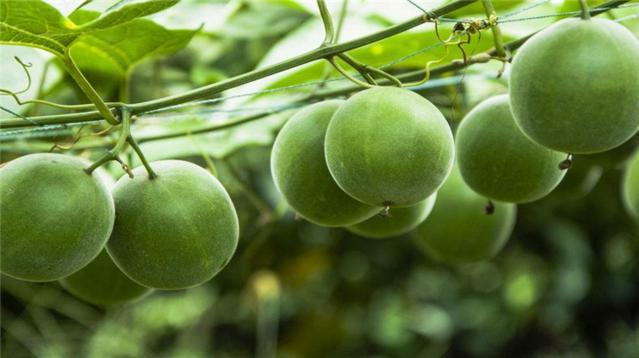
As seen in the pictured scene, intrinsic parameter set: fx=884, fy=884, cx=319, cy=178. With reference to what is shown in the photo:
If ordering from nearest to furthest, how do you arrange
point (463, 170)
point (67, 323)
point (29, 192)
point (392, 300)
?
point (29, 192) → point (463, 170) → point (67, 323) → point (392, 300)

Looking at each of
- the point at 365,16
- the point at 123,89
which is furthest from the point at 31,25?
the point at 365,16

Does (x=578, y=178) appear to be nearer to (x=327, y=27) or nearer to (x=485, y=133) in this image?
(x=485, y=133)

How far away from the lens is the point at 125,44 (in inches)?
56.1

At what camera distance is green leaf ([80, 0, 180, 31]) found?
1016mm

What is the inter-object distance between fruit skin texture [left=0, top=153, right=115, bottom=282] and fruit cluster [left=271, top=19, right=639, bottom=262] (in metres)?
0.27

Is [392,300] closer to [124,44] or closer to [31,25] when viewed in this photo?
[124,44]

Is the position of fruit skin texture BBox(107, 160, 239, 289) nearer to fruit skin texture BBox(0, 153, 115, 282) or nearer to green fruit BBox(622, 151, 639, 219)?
fruit skin texture BBox(0, 153, 115, 282)

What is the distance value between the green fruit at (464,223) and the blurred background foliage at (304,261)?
0.15m

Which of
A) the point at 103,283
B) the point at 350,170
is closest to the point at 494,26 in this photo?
the point at 350,170

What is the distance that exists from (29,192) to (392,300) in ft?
9.07

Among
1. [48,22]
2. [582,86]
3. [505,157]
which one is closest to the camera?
[582,86]

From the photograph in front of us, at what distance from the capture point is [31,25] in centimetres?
107

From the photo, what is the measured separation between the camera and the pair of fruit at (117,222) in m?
1.04

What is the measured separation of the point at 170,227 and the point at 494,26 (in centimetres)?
48
